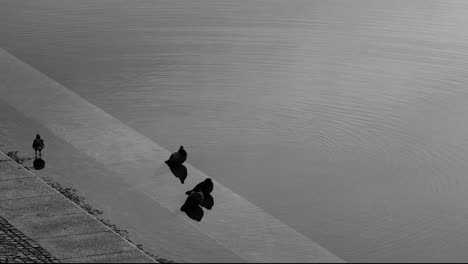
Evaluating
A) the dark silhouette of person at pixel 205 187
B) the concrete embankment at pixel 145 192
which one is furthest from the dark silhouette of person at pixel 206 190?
the concrete embankment at pixel 145 192

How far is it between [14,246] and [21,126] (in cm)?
483

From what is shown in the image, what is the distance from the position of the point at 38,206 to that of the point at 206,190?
217 cm

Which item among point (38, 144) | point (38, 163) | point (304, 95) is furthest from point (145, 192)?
point (304, 95)

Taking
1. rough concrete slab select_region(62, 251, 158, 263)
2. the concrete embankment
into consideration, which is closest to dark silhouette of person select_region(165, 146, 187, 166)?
the concrete embankment

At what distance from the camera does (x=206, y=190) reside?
1438 cm

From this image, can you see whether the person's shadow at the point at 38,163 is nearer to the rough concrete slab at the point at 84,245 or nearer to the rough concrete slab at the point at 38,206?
the rough concrete slab at the point at 38,206

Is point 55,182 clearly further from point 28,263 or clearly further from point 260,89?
point 260,89

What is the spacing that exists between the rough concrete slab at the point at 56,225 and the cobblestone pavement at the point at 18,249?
0.13 m

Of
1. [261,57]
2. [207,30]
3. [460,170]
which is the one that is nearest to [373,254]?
[460,170]

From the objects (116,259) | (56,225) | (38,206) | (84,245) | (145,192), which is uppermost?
(145,192)

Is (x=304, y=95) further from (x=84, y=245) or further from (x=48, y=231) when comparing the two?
(x=84, y=245)

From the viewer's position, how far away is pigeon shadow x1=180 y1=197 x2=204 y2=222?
14.0 m

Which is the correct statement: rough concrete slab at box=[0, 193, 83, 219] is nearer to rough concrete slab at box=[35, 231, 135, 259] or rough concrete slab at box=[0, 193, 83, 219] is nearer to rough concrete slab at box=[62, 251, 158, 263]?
rough concrete slab at box=[35, 231, 135, 259]

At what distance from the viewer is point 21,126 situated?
17.2 m
